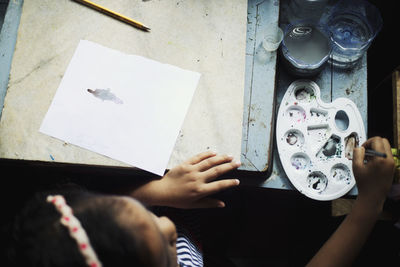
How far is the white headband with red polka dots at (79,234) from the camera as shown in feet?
1.40

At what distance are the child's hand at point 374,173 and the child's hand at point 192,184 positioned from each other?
0.91 feet

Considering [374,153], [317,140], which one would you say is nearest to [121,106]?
[317,140]

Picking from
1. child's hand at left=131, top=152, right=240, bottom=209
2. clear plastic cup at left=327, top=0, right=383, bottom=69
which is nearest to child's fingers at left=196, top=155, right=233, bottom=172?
child's hand at left=131, top=152, right=240, bottom=209

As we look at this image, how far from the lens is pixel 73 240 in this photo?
433 millimetres

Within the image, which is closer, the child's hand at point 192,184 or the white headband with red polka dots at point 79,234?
the white headband with red polka dots at point 79,234

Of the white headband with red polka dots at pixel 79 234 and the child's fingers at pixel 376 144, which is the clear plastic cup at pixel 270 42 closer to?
the child's fingers at pixel 376 144

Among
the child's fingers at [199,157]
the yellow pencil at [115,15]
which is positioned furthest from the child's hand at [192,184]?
the yellow pencil at [115,15]

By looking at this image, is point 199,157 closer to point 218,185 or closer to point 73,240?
point 218,185

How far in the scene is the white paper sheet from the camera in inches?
25.1

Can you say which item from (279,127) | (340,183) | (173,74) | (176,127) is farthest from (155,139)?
(340,183)

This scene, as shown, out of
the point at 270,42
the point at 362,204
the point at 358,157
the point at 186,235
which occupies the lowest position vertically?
the point at 186,235

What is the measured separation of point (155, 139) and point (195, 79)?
0.17 meters

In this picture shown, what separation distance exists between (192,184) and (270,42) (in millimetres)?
394

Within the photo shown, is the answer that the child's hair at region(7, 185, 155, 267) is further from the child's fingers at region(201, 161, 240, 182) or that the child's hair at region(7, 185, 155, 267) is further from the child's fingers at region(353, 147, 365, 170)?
the child's fingers at region(353, 147, 365, 170)
